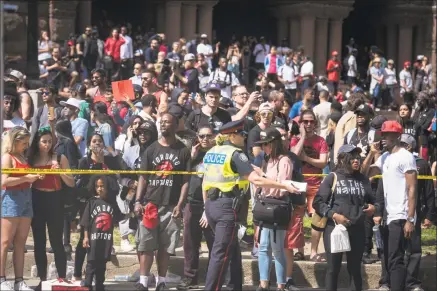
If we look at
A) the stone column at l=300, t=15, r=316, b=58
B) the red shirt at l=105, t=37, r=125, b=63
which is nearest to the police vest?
the red shirt at l=105, t=37, r=125, b=63

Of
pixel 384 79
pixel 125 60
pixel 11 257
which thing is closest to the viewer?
pixel 11 257

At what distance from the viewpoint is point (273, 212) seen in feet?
41.6

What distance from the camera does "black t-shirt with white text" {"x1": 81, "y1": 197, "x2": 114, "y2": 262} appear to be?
43.1 ft

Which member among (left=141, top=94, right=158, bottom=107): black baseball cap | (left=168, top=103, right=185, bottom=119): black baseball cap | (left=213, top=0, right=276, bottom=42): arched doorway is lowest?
(left=168, top=103, right=185, bottom=119): black baseball cap

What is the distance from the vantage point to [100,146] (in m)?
13.9

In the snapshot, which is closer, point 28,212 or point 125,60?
point 28,212

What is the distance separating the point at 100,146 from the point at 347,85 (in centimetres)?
1793

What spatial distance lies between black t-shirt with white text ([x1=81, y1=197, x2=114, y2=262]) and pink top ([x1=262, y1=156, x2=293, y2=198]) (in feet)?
5.43

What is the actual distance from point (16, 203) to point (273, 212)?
250 cm

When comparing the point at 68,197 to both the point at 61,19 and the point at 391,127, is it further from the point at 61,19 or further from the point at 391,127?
the point at 61,19

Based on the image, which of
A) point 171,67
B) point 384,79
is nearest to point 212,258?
point 171,67

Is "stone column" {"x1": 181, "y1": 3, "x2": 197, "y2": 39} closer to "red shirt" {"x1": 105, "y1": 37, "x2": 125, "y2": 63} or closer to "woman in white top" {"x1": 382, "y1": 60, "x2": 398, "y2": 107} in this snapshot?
"woman in white top" {"x1": 382, "y1": 60, "x2": 398, "y2": 107}

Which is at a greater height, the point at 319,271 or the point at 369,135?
the point at 369,135

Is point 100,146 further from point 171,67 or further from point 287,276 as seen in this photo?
point 171,67
